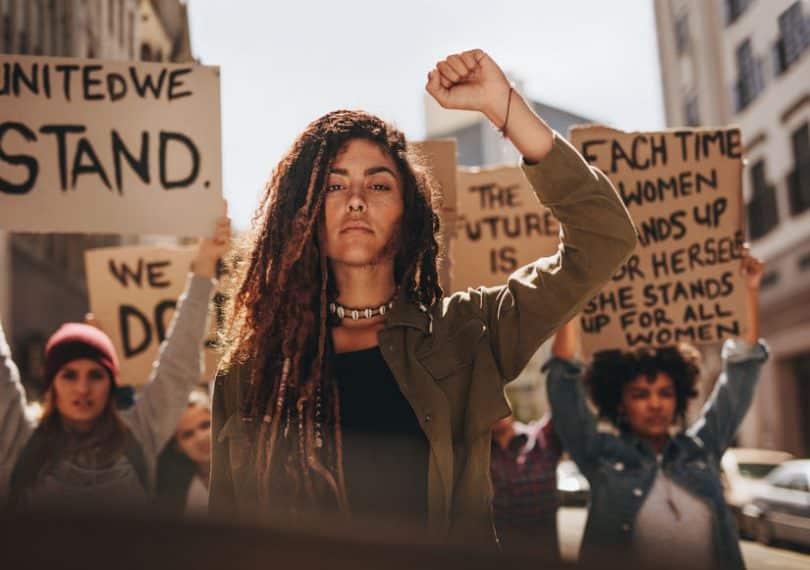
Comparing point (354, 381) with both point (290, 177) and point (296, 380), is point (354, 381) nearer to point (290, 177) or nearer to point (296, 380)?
point (296, 380)

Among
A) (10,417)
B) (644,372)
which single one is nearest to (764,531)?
(644,372)

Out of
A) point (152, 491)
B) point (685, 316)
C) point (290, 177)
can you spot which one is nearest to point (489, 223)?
point (685, 316)

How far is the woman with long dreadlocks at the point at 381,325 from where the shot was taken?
1928mm

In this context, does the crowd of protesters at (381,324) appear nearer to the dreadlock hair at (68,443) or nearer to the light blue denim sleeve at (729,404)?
the dreadlock hair at (68,443)

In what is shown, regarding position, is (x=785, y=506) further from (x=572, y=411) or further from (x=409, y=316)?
(x=409, y=316)

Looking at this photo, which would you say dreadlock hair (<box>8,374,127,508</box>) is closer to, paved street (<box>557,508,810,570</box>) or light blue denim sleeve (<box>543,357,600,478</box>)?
light blue denim sleeve (<box>543,357,600,478</box>)

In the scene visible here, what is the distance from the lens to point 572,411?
4062 mm

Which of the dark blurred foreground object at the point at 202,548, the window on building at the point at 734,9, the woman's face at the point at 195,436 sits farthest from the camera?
the window on building at the point at 734,9

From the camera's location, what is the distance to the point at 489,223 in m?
5.21

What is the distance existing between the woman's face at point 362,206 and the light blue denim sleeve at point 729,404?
231 cm

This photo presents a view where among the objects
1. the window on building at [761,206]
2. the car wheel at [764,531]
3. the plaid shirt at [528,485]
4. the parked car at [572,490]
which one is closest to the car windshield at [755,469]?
the car wheel at [764,531]

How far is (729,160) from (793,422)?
1840 cm

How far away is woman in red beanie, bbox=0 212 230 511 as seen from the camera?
3516 millimetres

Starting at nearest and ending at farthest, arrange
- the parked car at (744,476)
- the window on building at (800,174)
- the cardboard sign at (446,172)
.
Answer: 1. the cardboard sign at (446,172)
2. the parked car at (744,476)
3. the window on building at (800,174)
